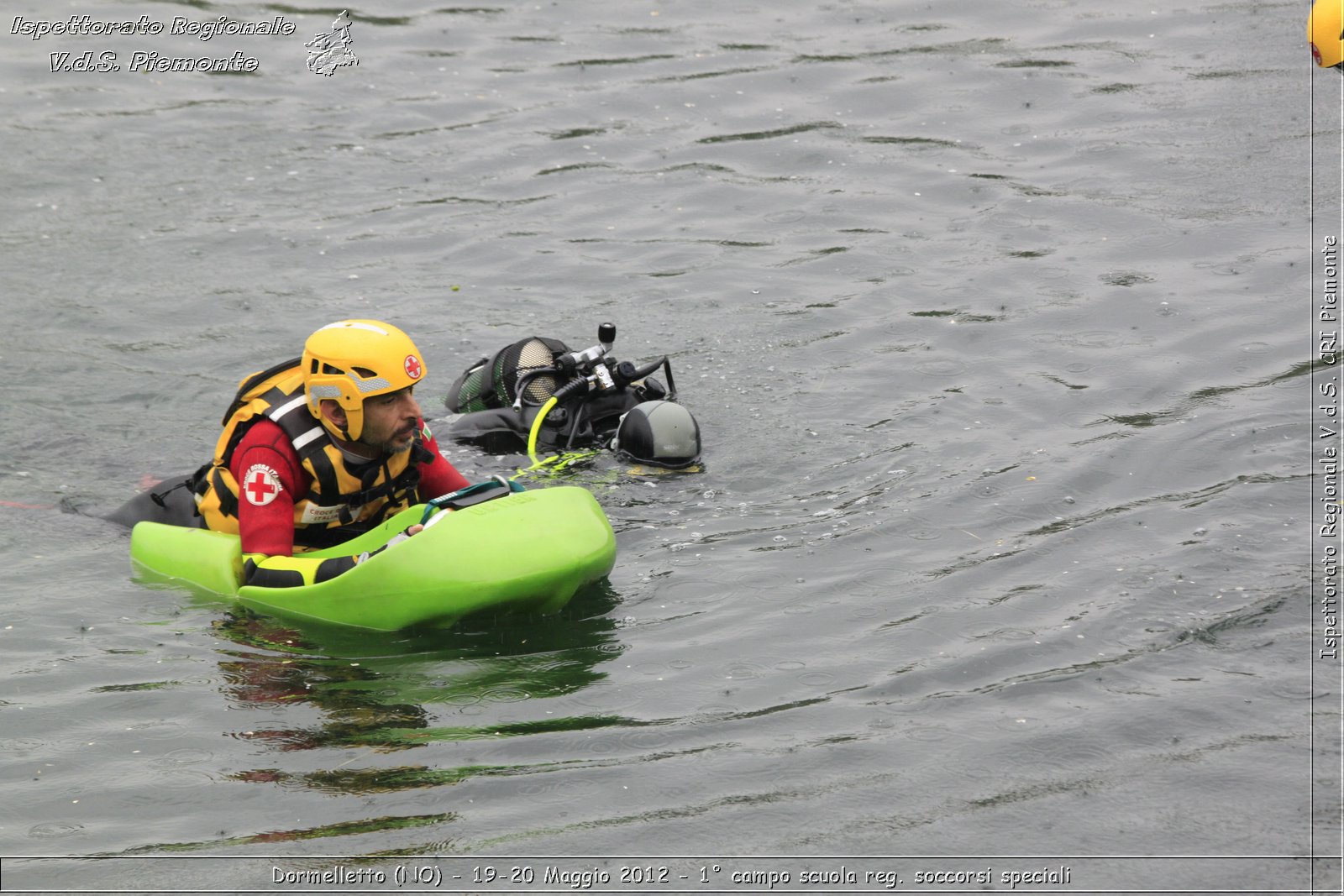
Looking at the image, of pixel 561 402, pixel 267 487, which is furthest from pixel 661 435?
pixel 267 487

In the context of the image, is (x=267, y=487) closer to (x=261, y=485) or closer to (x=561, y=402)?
(x=261, y=485)

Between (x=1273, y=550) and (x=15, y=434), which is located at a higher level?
(x=15, y=434)

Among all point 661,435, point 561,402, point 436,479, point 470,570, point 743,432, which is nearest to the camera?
point 470,570

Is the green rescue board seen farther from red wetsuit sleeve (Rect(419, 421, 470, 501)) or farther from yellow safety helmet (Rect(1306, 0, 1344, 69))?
yellow safety helmet (Rect(1306, 0, 1344, 69))

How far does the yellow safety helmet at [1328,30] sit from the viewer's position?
7.15 metres

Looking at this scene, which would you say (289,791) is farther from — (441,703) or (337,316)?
(337,316)

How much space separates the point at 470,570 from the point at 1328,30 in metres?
4.75

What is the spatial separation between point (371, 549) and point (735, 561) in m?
1.79

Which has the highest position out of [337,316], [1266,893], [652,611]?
[337,316]

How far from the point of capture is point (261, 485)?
6.86 m

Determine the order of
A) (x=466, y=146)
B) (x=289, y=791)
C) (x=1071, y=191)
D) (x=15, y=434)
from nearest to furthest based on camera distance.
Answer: (x=289, y=791) < (x=15, y=434) < (x=1071, y=191) < (x=466, y=146)

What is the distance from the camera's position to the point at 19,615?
7.15 metres

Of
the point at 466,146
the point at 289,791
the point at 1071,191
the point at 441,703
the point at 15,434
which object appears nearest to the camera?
the point at 289,791

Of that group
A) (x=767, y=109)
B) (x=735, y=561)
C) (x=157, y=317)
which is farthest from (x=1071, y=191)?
(x=157, y=317)
